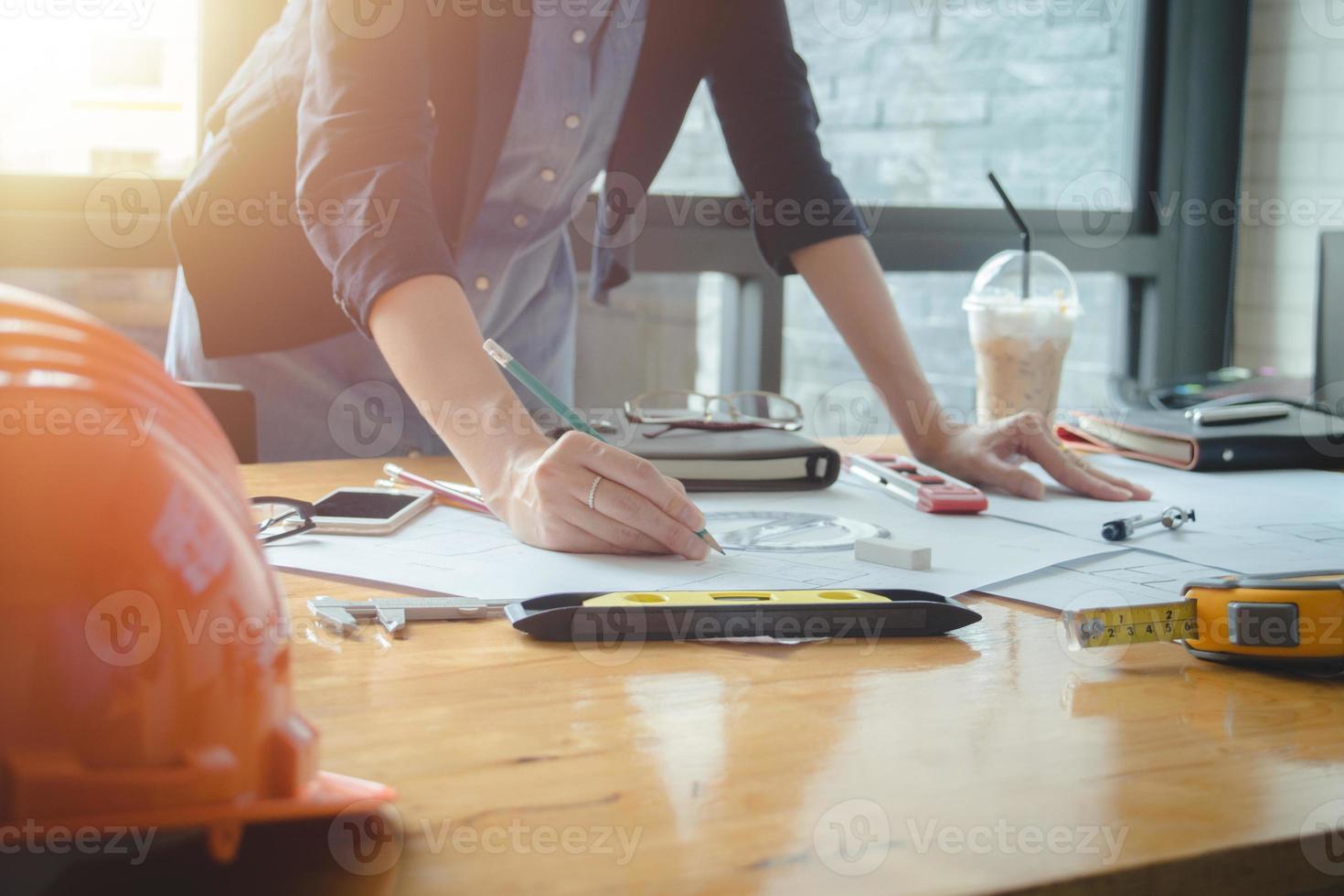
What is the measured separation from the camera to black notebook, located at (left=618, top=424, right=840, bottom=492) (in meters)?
1.11

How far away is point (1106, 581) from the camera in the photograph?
2.60 ft

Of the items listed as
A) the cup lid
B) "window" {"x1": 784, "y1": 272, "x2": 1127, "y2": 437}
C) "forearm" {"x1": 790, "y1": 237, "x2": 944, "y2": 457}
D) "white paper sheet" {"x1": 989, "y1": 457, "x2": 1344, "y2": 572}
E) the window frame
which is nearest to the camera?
"white paper sheet" {"x1": 989, "y1": 457, "x2": 1344, "y2": 572}

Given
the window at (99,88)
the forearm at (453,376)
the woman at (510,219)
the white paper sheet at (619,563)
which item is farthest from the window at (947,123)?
the white paper sheet at (619,563)

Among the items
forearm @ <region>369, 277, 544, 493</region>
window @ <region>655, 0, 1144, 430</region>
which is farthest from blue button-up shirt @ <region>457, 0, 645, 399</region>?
window @ <region>655, 0, 1144, 430</region>

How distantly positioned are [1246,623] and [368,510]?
61cm

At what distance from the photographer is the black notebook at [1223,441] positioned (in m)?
1.27

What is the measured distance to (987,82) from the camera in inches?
111

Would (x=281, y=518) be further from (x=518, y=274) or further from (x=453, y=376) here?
(x=518, y=274)

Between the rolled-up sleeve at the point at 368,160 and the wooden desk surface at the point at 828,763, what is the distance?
0.40 metres

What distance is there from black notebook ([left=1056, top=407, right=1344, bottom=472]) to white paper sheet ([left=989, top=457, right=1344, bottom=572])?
18mm

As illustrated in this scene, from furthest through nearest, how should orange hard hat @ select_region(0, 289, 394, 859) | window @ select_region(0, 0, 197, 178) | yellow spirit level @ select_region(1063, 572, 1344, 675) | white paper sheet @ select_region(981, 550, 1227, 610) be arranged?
window @ select_region(0, 0, 197, 178) < white paper sheet @ select_region(981, 550, 1227, 610) < yellow spirit level @ select_region(1063, 572, 1344, 675) < orange hard hat @ select_region(0, 289, 394, 859)

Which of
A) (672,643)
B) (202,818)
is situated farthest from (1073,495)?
(202,818)

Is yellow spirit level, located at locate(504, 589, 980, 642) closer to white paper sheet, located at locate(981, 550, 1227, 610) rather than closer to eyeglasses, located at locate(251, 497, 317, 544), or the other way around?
white paper sheet, located at locate(981, 550, 1227, 610)

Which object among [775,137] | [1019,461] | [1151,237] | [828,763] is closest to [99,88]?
[775,137]
